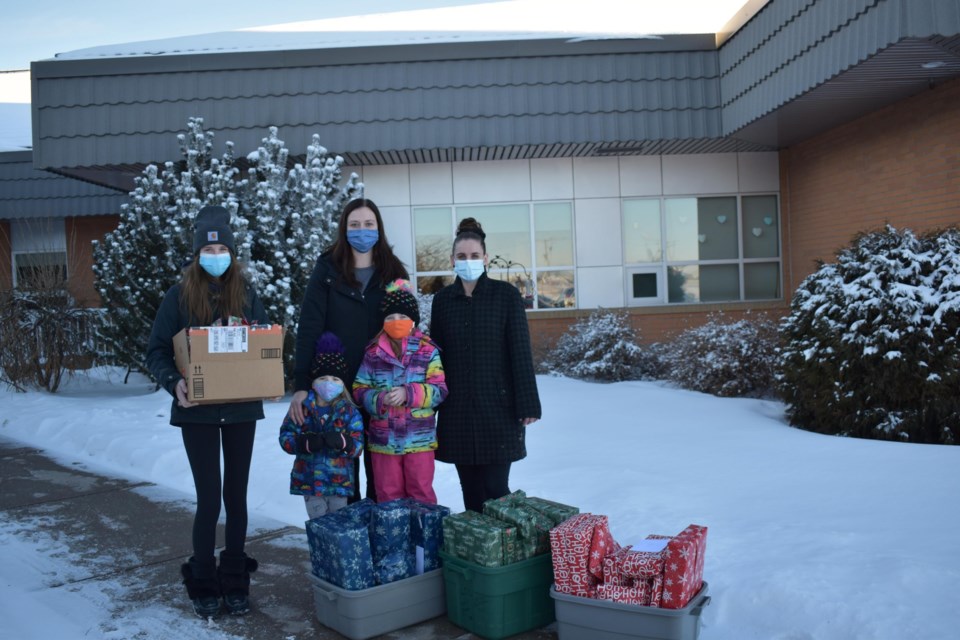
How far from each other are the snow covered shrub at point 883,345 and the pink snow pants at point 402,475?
14.0 feet

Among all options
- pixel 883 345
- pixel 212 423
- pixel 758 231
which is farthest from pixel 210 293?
pixel 758 231

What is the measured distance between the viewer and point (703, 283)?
14.6m

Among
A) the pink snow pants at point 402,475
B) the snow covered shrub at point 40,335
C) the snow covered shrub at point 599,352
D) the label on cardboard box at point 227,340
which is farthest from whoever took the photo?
the snow covered shrub at point 40,335

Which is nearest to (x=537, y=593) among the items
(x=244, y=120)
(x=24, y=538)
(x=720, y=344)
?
(x=24, y=538)

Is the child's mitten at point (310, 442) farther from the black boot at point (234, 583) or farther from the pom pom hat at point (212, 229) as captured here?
the pom pom hat at point (212, 229)

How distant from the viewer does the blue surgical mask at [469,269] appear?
456 cm

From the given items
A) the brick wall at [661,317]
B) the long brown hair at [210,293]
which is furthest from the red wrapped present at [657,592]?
the brick wall at [661,317]

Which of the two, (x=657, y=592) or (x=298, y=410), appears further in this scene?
(x=298, y=410)

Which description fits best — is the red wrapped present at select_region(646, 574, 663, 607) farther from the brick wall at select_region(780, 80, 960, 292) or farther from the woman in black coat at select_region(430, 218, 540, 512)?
the brick wall at select_region(780, 80, 960, 292)

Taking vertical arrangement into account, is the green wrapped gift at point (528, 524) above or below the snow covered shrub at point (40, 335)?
below

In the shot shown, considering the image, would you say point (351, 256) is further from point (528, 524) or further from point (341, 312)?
point (528, 524)

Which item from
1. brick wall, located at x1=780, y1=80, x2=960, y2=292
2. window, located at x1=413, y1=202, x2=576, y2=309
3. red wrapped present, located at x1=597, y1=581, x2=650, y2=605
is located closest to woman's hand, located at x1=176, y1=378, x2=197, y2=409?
red wrapped present, located at x1=597, y1=581, x2=650, y2=605

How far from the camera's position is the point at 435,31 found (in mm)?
14219

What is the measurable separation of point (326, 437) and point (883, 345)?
5.00 meters
